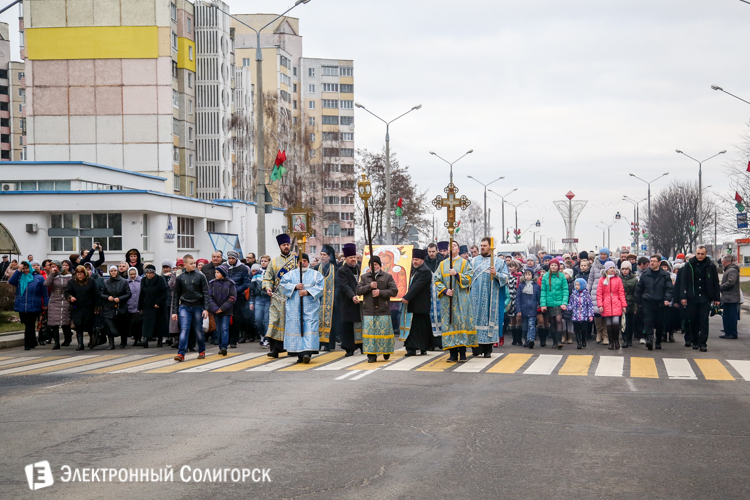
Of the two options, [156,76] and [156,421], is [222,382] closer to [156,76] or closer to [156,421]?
[156,421]

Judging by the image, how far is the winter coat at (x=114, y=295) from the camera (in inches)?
732

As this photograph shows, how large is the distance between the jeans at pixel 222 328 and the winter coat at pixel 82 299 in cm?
343

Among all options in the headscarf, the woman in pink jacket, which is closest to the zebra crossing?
the woman in pink jacket

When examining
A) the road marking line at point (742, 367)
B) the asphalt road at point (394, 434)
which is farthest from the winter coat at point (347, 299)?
the road marking line at point (742, 367)

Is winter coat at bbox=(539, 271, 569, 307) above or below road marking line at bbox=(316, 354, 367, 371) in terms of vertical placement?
above

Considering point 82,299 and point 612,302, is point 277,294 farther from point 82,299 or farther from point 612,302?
point 612,302

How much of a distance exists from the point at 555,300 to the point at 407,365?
4.69 metres

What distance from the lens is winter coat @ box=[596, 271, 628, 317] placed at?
55.8ft

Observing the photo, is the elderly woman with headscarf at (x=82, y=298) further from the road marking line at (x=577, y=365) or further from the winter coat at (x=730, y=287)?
the winter coat at (x=730, y=287)

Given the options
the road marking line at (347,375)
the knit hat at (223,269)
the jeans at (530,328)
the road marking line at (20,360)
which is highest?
the knit hat at (223,269)

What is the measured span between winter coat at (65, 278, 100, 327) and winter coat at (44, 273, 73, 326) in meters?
0.20

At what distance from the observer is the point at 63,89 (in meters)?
64.6

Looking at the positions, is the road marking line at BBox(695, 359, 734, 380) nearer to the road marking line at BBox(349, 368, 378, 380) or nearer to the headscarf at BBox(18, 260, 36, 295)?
the road marking line at BBox(349, 368, 378, 380)

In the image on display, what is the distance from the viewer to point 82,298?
733 inches
